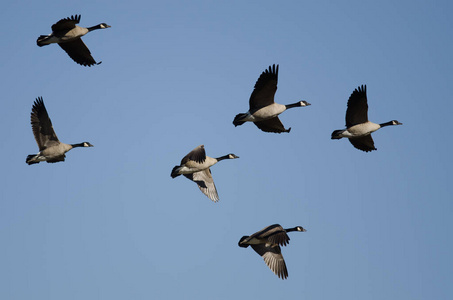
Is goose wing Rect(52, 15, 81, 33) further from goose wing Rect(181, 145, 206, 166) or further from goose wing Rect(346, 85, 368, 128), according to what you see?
goose wing Rect(346, 85, 368, 128)

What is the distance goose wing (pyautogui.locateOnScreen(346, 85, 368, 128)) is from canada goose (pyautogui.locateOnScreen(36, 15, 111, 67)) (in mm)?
10205

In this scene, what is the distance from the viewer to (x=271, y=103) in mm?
27609

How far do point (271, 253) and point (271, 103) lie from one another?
5.59 metres

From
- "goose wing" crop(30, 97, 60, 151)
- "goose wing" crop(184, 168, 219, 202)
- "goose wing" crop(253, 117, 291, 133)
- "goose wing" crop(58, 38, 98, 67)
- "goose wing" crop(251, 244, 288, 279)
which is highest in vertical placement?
"goose wing" crop(58, 38, 98, 67)

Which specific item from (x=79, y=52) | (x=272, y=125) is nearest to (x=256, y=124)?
(x=272, y=125)

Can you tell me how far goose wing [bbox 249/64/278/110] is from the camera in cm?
2668

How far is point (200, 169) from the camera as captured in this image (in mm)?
28328

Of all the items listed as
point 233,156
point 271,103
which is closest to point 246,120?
point 271,103

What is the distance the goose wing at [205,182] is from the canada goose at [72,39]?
6051 mm

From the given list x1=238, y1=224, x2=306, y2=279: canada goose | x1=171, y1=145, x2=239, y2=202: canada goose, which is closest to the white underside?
x1=238, y1=224, x2=306, y2=279: canada goose

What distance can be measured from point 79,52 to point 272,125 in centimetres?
822

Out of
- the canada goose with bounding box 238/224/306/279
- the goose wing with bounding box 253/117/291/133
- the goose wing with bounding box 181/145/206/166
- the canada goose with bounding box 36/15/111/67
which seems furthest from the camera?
the goose wing with bounding box 253/117/291/133

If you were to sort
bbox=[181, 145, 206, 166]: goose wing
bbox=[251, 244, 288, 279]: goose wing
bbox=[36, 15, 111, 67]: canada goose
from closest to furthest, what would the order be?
bbox=[181, 145, 206, 166]: goose wing < bbox=[251, 244, 288, 279]: goose wing < bbox=[36, 15, 111, 67]: canada goose

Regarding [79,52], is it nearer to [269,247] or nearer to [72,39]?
[72,39]
